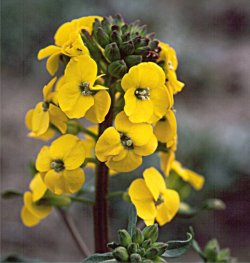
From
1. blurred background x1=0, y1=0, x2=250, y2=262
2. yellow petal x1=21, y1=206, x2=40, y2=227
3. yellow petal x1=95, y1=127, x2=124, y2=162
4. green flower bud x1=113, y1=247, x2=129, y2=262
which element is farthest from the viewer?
blurred background x1=0, y1=0, x2=250, y2=262

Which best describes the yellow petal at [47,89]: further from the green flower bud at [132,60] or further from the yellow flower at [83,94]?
the green flower bud at [132,60]

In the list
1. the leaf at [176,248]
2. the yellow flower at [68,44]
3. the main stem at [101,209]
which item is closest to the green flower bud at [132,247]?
the leaf at [176,248]

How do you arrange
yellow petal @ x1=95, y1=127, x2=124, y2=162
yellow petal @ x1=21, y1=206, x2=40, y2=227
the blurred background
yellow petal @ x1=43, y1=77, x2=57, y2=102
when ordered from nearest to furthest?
yellow petal @ x1=95, y1=127, x2=124, y2=162 < yellow petal @ x1=43, y1=77, x2=57, y2=102 < yellow petal @ x1=21, y1=206, x2=40, y2=227 < the blurred background

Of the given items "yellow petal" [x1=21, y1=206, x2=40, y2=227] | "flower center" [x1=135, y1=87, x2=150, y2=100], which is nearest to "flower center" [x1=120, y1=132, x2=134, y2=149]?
"flower center" [x1=135, y1=87, x2=150, y2=100]

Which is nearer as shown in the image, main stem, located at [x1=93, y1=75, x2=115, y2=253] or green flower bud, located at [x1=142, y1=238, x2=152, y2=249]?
green flower bud, located at [x1=142, y1=238, x2=152, y2=249]

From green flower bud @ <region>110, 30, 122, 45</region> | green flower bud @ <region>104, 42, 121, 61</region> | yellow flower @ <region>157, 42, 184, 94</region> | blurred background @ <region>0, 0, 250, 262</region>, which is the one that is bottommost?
blurred background @ <region>0, 0, 250, 262</region>

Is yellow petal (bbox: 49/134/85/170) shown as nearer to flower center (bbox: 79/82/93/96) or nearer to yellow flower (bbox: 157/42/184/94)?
flower center (bbox: 79/82/93/96)

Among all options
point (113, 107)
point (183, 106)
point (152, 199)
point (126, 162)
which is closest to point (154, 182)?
point (152, 199)
